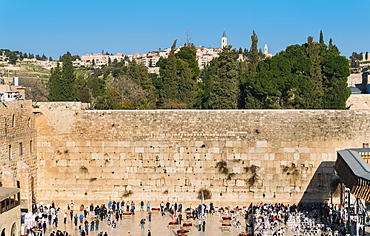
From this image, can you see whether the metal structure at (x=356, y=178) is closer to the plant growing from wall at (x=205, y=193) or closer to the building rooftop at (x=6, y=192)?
the plant growing from wall at (x=205, y=193)

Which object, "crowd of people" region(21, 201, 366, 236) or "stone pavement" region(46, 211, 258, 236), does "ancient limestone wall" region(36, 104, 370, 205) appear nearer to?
"crowd of people" region(21, 201, 366, 236)

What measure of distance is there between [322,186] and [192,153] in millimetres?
6319

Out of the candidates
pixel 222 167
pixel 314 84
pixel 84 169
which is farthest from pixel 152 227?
pixel 314 84

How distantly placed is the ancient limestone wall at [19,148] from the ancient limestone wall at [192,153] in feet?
2.45

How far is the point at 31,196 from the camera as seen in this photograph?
2656cm

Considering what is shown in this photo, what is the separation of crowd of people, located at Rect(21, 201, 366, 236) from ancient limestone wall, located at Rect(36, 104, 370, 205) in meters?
0.53

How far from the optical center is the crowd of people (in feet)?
78.3

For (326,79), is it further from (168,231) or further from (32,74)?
(32,74)

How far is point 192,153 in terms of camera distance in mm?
27734

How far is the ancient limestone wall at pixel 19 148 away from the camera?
2412 cm

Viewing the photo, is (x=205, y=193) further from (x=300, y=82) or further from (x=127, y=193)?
(x=300, y=82)

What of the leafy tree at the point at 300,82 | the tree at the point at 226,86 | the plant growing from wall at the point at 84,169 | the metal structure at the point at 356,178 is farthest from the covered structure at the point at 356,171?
the tree at the point at 226,86

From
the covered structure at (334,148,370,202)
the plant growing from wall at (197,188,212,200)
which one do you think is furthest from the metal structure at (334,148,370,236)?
the plant growing from wall at (197,188,212,200)

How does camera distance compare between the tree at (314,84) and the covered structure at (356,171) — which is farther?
the tree at (314,84)
